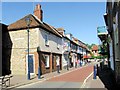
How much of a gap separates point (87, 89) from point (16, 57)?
15734 mm

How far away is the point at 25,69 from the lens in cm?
2736

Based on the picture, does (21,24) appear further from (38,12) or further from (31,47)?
(38,12)

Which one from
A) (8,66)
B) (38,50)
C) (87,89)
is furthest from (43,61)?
(87,89)

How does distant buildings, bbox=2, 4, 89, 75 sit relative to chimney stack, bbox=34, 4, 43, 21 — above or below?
below

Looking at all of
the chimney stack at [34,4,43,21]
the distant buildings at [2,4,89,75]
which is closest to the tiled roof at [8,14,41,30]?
the distant buildings at [2,4,89,75]

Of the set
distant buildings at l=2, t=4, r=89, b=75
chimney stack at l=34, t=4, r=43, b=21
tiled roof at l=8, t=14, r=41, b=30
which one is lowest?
distant buildings at l=2, t=4, r=89, b=75

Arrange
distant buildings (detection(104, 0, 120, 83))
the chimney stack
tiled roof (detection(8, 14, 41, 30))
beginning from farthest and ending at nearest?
the chimney stack
tiled roof (detection(8, 14, 41, 30))
distant buildings (detection(104, 0, 120, 83))

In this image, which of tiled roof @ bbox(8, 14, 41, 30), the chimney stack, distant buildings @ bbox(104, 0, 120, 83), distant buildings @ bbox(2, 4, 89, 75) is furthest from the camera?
the chimney stack

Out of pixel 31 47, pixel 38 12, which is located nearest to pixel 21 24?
pixel 31 47

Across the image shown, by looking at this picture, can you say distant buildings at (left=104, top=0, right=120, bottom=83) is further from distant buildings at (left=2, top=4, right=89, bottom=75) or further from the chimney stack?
the chimney stack

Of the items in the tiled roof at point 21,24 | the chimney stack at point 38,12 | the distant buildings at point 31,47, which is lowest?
the distant buildings at point 31,47

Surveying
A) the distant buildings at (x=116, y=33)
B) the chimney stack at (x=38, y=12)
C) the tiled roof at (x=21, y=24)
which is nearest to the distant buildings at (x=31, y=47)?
the tiled roof at (x=21, y=24)

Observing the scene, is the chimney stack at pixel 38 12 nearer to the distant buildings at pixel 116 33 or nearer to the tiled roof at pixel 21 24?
the tiled roof at pixel 21 24

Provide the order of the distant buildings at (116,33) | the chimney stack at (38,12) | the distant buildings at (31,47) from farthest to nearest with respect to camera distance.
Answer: the chimney stack at (38,12) → the distant buildings at (31,47) → the distant buildings at (116,33)
